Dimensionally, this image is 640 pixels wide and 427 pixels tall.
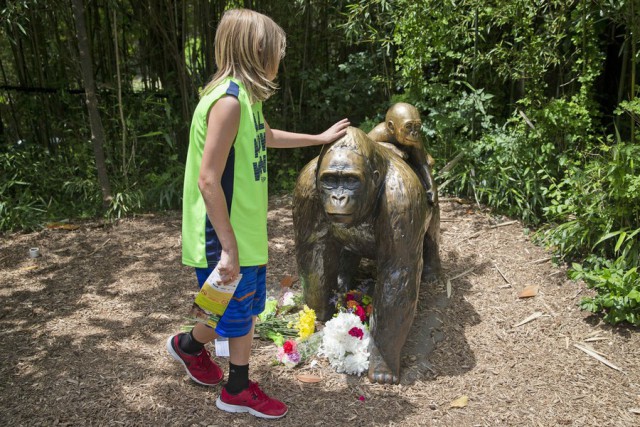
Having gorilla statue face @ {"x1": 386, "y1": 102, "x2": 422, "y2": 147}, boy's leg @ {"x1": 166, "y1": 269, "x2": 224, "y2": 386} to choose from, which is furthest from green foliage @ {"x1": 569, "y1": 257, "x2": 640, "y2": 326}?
boy's leg @ {"x1": 166, "y1": 269, "x2": 224, "y2": 386}

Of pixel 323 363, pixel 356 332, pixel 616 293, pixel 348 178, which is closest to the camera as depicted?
pixel 348 178

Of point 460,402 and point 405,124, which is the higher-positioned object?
point 405,124

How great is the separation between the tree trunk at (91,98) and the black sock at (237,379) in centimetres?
333

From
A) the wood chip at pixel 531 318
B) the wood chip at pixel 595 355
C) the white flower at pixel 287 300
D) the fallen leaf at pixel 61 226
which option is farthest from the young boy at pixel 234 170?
the fallen leaf at pixel 61 226

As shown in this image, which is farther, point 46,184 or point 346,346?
point 46,184

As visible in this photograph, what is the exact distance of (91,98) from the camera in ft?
17.1

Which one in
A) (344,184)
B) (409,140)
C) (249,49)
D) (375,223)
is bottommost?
(375,223)

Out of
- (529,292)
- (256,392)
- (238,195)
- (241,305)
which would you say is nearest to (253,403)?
(256,392)

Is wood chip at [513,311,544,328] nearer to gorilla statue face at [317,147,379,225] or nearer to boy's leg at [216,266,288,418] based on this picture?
gorilla statue face at [317,147,379,225]

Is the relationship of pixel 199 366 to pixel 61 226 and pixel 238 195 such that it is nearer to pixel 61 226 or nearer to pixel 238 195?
pixel 238 195

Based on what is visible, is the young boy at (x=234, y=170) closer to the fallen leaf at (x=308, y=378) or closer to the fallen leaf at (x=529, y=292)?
the fallen leaf at (x=308, y=378)

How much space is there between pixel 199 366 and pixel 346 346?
2.42ft

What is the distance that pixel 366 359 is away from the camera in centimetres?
296

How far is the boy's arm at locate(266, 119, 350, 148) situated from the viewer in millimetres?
2713
